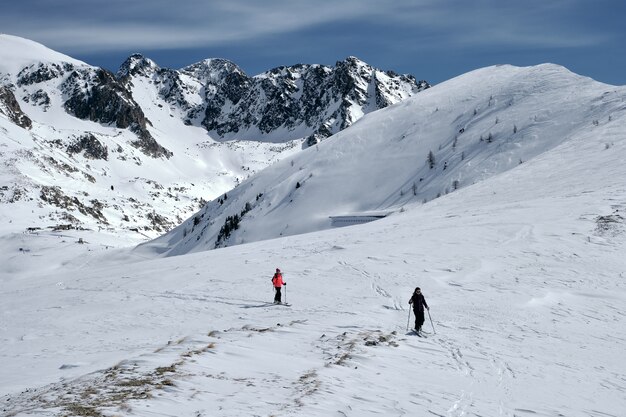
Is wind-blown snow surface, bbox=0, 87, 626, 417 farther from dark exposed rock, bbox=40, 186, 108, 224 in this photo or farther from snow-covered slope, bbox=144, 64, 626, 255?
dark exposed rock, bbox=40, 186, 108, 224

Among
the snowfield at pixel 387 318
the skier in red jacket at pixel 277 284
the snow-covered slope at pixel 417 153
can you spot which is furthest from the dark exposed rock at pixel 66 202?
the skier in red jacket at pixel 277 284

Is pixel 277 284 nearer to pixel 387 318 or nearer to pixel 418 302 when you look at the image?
pixel 387 318

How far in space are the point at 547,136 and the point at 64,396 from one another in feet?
197

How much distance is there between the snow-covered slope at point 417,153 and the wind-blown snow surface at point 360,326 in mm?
22400

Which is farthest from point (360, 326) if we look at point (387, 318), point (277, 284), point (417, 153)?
point (417, 153)

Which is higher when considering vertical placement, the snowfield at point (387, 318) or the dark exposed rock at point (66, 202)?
the dark exposed rock at point (66, 202)

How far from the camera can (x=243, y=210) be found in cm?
7756

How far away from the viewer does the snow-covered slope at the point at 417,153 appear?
60.8 metres

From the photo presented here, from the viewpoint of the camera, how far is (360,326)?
1777 cm

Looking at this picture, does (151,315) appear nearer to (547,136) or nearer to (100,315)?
(100,315)

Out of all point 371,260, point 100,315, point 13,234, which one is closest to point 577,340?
point 371,260

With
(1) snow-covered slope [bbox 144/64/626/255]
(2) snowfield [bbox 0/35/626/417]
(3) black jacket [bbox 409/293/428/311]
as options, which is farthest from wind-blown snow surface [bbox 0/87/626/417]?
(1) snow-covered slope [bbox 144/64/626/255]

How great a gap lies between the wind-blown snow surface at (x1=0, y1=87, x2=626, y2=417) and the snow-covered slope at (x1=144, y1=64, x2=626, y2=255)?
22.4 metres

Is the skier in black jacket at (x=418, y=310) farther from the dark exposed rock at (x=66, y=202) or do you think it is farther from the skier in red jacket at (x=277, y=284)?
the dark exposed rock at (x=66, y=202)
